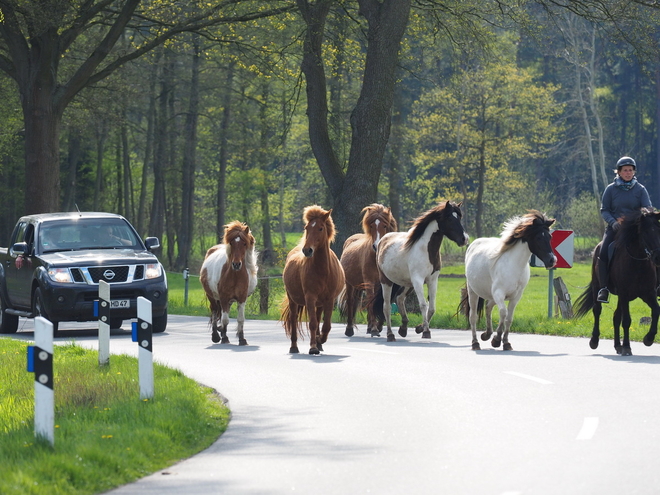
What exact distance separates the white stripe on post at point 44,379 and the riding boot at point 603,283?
9.19 m

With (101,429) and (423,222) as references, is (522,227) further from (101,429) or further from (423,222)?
(101,429)

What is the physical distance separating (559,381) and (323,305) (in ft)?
15.7

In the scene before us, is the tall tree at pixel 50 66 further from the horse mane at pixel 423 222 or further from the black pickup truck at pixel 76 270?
the horse mane at pixel 423 222

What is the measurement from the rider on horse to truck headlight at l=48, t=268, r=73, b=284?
9.08 metres

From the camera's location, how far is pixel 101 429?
344 inches

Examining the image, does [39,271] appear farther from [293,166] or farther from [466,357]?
[293,166]

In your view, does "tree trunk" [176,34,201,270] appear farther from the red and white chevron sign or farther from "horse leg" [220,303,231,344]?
"horse leg" [220,303,231,344]

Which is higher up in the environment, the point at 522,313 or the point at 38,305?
the point at 38,305

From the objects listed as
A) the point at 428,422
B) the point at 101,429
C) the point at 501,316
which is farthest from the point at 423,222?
the point at 101,429

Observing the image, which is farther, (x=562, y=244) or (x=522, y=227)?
(x=562, y=244)

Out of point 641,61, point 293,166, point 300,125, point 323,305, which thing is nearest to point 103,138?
point 300,125

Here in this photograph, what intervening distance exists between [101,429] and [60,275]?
11.0 m

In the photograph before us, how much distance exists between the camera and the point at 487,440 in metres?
8.48

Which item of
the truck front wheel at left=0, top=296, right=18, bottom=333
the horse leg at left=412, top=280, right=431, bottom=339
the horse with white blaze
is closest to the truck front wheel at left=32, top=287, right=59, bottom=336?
the truck front wheel at left=0, top=296, right=18, bottom=333
